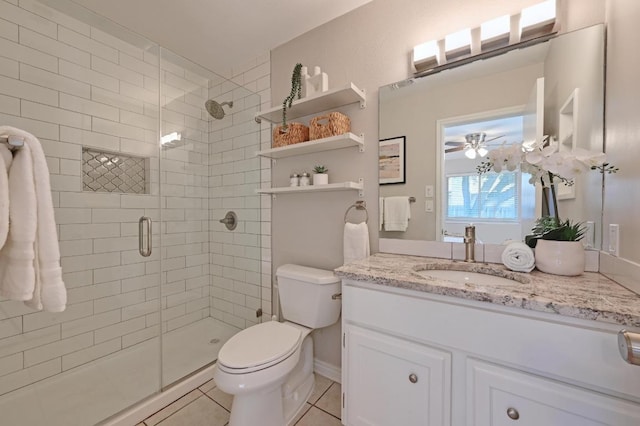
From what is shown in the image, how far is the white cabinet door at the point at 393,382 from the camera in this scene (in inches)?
35.1

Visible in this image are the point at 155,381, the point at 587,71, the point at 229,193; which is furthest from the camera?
the point at 229,193

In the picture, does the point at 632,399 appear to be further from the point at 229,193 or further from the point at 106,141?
the point at 106,141

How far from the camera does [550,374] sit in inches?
28.0

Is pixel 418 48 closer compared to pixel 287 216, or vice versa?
pixel 418 48

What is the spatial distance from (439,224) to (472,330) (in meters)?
0.64

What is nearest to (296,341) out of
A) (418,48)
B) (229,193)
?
(229,193)

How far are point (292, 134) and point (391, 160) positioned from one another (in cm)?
67

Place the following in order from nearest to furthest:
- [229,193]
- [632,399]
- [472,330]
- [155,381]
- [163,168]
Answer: [632,399] → [472,330] → [155,381] → [163,168] → [229,193]

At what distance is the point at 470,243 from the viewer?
1230 millimetres

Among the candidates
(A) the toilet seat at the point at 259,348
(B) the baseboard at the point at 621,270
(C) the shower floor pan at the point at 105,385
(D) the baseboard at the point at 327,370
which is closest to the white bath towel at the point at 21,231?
(A) the toilet seat at the point at 259,348

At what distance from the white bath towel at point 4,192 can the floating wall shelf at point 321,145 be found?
116 centimetres

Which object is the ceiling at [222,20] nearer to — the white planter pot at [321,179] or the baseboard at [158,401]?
the white planter pot at [321,179]

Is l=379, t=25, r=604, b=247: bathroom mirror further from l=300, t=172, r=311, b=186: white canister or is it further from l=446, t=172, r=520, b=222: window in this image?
l=300, t=172, r=311, b=186: white canister

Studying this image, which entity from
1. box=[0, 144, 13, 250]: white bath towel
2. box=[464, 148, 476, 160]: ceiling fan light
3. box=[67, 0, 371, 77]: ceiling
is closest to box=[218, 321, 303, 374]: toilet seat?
box=[0, 144, 13, 250]: white bath towel
